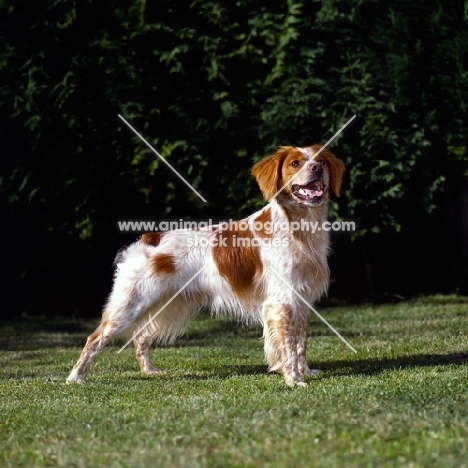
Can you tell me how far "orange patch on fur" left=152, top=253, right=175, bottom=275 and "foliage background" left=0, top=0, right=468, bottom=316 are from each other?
356cm

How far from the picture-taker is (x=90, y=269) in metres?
10.6

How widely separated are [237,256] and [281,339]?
2.29 ft

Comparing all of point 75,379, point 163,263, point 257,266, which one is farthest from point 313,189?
point 75,379

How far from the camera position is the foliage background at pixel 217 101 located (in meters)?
9.50

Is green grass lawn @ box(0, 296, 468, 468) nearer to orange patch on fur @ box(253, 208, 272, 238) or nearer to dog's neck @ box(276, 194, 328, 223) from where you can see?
orange patch on fur @ box(253, 208, 272, 238)

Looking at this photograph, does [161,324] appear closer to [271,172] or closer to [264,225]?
[264,225]

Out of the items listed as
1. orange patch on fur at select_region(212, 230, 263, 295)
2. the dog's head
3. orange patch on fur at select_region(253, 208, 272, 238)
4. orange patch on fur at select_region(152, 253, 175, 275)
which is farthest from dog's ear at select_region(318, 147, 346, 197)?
orange patch on fur at select_region(152, 253, 175, 275)

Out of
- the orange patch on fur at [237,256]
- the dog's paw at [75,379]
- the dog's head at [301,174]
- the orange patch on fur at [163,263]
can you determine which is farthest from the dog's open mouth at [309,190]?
the dog's paw at [75,379]

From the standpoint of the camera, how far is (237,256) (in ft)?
20.5

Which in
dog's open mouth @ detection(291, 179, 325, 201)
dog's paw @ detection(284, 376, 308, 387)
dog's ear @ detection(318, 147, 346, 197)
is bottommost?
dog's paw @ detection(284, 376, 308, 387)

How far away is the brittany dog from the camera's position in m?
6.05

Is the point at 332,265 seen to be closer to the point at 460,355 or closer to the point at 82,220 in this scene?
the point at 82,220

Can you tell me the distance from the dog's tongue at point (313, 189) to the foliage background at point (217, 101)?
348 cm

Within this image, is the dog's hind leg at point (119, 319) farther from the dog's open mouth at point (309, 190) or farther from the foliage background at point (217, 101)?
the foliage background at point (217, 101)
